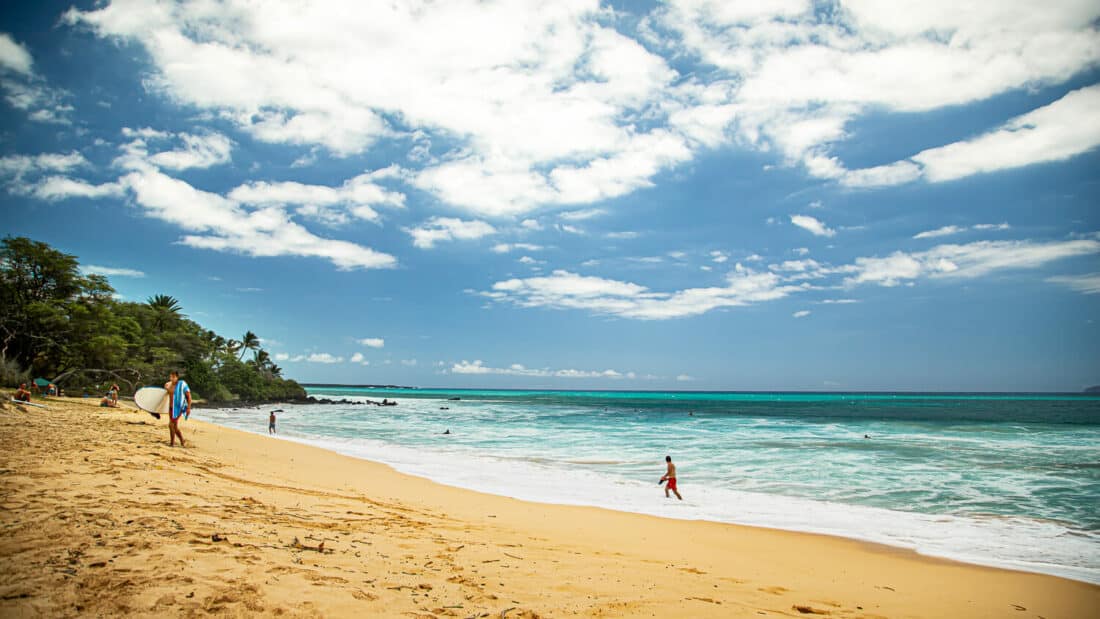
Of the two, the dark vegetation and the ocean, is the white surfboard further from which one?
the dark vegetation

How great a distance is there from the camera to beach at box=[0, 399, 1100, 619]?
3898mm

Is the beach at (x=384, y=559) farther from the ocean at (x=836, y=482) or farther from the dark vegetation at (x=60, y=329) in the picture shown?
the dark vegetation at (x=60, y=329)

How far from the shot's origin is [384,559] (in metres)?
5.38

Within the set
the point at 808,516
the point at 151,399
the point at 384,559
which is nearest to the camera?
the point at 384,559

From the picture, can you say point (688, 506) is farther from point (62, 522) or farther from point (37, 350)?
point (37, 350)

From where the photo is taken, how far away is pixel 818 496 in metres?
13.8

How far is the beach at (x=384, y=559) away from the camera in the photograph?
390cm

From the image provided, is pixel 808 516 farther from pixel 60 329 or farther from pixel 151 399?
pixel 60 329

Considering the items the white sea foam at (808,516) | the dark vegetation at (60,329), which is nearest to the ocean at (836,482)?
the white sea foam at (808,516)

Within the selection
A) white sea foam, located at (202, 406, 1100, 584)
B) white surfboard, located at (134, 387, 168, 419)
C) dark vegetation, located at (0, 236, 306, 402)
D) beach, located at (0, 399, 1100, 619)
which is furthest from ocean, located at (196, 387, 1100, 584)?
dark vegetation, located at (0, 236, 306, 402)

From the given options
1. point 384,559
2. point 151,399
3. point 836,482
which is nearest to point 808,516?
point 836,482

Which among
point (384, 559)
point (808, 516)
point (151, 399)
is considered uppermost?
point (151, 399)

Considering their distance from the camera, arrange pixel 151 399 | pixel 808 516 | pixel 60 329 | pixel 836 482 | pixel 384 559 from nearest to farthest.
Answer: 1. pixel 384 559
2. pixel 808 516
3. pixel 836 482
4. pixel 151 399
5. pixel 60 329

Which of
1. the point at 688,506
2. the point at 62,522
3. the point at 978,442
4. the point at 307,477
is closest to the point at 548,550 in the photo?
the point at 62,522
